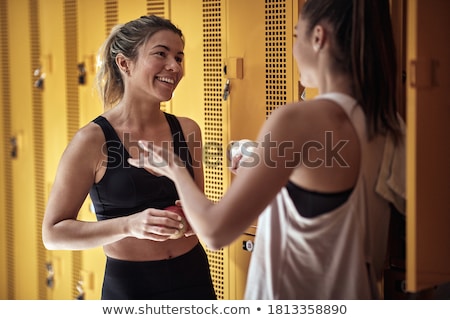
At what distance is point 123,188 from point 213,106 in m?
0.70

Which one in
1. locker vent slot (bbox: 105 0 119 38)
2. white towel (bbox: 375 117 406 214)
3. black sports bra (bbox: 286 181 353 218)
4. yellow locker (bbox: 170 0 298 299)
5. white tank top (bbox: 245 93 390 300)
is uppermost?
locker vent slot (bbox: 105 0 119 38)

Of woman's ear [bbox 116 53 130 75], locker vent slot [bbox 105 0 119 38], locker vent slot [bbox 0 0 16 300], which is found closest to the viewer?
woman's ear [bbox 116 53 130 75]

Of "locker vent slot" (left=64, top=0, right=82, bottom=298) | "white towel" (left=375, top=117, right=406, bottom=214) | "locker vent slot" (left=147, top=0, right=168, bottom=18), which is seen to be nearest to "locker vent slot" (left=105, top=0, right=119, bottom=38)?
"locker vent slot" (left=147, top=0, right=168, bottom=18)

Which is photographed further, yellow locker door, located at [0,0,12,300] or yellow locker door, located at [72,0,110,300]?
yellow locker door, located at [0,0,12,300]

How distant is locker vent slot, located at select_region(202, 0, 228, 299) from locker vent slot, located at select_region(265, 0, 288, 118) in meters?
0.23

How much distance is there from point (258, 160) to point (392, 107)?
1.19ft

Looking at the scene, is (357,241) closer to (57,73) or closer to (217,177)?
(217,177)

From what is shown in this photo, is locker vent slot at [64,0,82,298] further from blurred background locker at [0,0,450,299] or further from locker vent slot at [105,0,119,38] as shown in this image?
locker vent slot at [105,0,119,38]

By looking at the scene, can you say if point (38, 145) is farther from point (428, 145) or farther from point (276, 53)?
point (428, 145)

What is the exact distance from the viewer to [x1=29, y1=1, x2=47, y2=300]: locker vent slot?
3.64 m

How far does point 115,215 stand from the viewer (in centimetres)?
216

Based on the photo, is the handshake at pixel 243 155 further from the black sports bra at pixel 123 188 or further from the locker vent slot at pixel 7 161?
the locker vent slot at pixel 7 161
